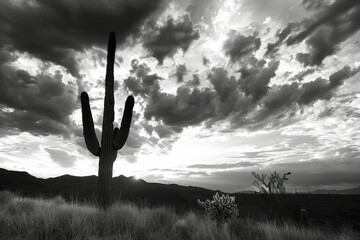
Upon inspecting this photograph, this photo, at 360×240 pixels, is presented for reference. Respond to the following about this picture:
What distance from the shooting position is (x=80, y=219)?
5410 mm

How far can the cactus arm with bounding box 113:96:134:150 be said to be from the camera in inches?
395

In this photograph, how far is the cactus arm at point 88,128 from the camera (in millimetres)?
9812

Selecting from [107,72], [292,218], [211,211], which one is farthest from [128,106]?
[292,218]

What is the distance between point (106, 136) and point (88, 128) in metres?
0.71

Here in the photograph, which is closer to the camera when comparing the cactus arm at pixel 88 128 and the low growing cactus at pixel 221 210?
the low growing cactus at pixel 221 210

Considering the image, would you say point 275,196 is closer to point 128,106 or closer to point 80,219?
point 128,106

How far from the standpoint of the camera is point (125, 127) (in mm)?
10094

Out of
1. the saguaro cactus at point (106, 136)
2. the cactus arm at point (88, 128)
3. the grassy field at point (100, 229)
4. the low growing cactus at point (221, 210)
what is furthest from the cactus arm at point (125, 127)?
the low growing cactus at point (221, 210)

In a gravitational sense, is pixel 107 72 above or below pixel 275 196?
above

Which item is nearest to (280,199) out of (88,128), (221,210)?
(221,210)

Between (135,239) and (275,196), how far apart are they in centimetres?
621

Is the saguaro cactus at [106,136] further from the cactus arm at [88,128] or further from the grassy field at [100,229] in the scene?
the grassy field at [100,229]

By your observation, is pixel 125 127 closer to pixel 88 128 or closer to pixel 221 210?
pixel 88 128

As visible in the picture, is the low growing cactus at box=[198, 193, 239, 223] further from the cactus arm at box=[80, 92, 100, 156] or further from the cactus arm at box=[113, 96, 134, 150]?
the cactus arm at box=[80, 92, 100, 156]
